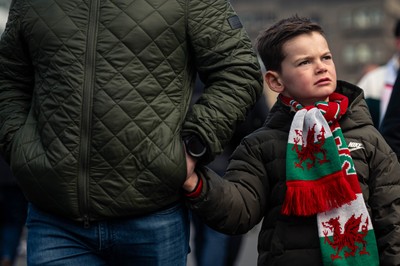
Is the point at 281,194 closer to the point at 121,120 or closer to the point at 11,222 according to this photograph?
the point at 121,120

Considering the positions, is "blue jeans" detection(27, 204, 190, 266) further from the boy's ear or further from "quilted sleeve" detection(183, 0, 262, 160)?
the boy's ear

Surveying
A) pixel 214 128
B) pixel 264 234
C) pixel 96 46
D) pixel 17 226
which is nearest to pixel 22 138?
pixel 96 46

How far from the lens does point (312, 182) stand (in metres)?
3.47

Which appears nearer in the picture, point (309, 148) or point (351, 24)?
point (309, 148)

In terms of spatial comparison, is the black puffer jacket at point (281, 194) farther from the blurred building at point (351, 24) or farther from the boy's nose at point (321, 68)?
the blurred building at point (351, 24)

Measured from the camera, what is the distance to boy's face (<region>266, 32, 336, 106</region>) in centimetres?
353

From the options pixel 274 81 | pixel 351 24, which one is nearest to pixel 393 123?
pixel 274 81

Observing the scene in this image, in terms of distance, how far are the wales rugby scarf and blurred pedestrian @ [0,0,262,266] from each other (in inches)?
12.1

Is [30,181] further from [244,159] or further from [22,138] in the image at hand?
[244,159]

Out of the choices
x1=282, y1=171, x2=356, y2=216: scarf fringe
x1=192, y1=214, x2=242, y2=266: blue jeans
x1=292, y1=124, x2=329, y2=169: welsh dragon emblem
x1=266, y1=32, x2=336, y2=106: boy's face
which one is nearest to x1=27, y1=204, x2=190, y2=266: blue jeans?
x1=282, y1=171, x2=356, y2=216: scarf fringe

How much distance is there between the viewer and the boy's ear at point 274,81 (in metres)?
3.70

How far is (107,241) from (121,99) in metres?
0.48

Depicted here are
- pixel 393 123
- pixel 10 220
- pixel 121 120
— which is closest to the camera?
pixel 121 120

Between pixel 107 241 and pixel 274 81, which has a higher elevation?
pixel 274 81
